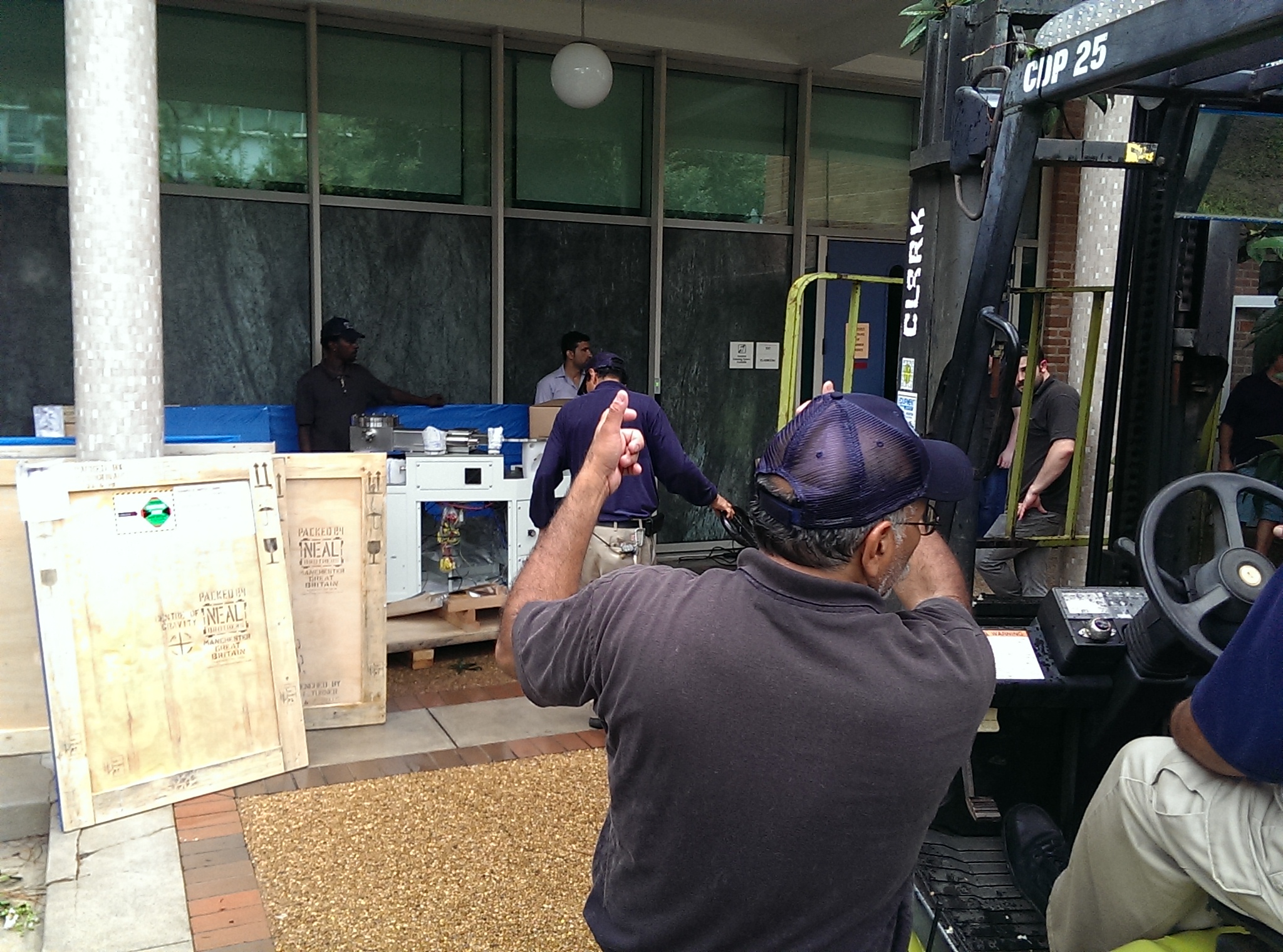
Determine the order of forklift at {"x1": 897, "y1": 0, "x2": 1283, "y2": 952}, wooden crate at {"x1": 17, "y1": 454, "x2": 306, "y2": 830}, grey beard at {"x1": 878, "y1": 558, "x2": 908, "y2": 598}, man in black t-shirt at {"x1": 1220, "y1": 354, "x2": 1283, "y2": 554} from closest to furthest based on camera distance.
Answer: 1. grey beard at {"x1": 878, "y1": 558, "x2": 908, "y2": 598}
2. forklift at {"x1": 897, "y1": 0, "x2": 1283, "y2": 952}
3. wooden crate at {"x1": 17, "y1": 454, "x2": 306, "y2": 830}
4. man in black t-shirt at {"x1": 1220, "y1": 354, "x2": 1283, "y2": 554}

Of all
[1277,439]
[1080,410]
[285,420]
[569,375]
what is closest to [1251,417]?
[1080,410]

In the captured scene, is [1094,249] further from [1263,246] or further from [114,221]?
[114,221]

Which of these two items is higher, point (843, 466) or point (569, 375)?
point (843, 466)

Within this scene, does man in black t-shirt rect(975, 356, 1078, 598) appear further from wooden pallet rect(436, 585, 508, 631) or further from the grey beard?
the grey beard

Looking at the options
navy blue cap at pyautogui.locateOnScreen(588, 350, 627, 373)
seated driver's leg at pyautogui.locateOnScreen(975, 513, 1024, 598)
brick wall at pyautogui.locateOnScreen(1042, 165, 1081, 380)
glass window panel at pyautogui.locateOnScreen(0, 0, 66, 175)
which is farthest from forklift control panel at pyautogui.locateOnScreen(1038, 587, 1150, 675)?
brick wall at pyautogui.locateOnScreen(1042, 165, 1081, 380)

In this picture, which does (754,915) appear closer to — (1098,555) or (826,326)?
(1098,555)

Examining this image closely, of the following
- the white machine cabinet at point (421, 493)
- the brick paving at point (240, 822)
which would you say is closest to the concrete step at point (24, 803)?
the brick paving at point (240, 822)

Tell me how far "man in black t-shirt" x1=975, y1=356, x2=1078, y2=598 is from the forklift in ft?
7.15

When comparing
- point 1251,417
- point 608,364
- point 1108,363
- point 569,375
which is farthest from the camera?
point 569,375

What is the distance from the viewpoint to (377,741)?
5191 millimetres

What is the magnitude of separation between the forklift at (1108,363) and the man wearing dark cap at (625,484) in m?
1.96

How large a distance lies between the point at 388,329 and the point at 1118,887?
6855 millimetres

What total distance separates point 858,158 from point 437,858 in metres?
7.27

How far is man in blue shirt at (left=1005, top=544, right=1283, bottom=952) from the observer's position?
6.23 ft
